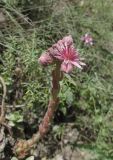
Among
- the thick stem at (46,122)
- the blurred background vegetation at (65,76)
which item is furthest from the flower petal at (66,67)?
the blurred background vegetation at (65,76)

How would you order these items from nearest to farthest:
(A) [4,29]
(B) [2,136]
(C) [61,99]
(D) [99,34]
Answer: (B) [2,136] < (C) [61,99] < (A) [4,29] < (D) [99,34]

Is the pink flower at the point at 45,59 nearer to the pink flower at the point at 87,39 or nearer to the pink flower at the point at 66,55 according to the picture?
the pink flower at the point at 66,55

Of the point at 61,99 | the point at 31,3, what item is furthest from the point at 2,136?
the point at 31,3

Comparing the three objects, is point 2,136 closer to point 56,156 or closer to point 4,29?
point 56,156

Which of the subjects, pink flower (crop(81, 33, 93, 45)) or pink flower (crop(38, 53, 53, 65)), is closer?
pink flower (crop(38, 53, 53, 65))

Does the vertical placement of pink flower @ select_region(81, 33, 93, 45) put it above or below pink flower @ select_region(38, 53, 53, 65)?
above

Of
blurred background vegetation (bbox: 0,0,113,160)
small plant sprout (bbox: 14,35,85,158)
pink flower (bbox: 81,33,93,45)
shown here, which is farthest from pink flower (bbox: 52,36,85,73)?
pink flower (bbox: 81,33,93,45)

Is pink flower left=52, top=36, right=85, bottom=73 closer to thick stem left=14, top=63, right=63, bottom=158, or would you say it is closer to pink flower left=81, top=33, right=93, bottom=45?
thick stem left=14, top=63, right=63, bottom=158
